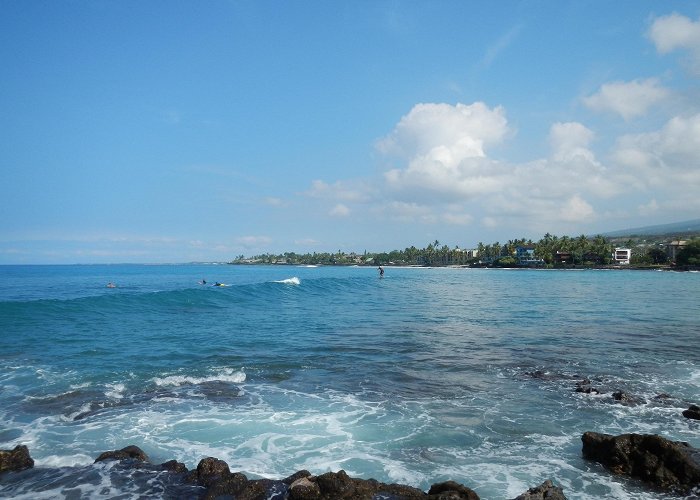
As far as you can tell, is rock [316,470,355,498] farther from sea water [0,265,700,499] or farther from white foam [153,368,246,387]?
white foam [153,368,246,387]

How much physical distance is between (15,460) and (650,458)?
11.9 meters

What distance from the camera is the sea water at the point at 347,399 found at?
8.29 m

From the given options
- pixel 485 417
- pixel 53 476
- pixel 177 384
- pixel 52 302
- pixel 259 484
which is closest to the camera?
pixel 259 484

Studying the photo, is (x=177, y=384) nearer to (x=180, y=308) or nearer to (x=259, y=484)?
(x=259, y=484)

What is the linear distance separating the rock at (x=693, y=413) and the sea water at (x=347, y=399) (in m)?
0.31

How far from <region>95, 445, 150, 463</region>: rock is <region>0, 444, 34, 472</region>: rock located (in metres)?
1.23

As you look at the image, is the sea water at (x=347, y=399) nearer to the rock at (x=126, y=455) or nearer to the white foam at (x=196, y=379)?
the white foam at (x=196, y=379)

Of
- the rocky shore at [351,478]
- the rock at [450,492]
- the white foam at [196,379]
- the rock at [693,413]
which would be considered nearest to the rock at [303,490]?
the rocky shore at [351,478]

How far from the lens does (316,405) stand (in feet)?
39.7

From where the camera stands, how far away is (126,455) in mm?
8531

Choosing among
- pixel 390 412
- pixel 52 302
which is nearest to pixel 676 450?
pixel 390 412

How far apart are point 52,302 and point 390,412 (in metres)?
34.3

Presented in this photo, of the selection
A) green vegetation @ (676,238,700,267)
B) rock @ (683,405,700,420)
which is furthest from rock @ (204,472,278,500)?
green vegetation @ (676,238,700,267)

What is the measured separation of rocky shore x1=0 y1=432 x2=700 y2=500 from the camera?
677cm
